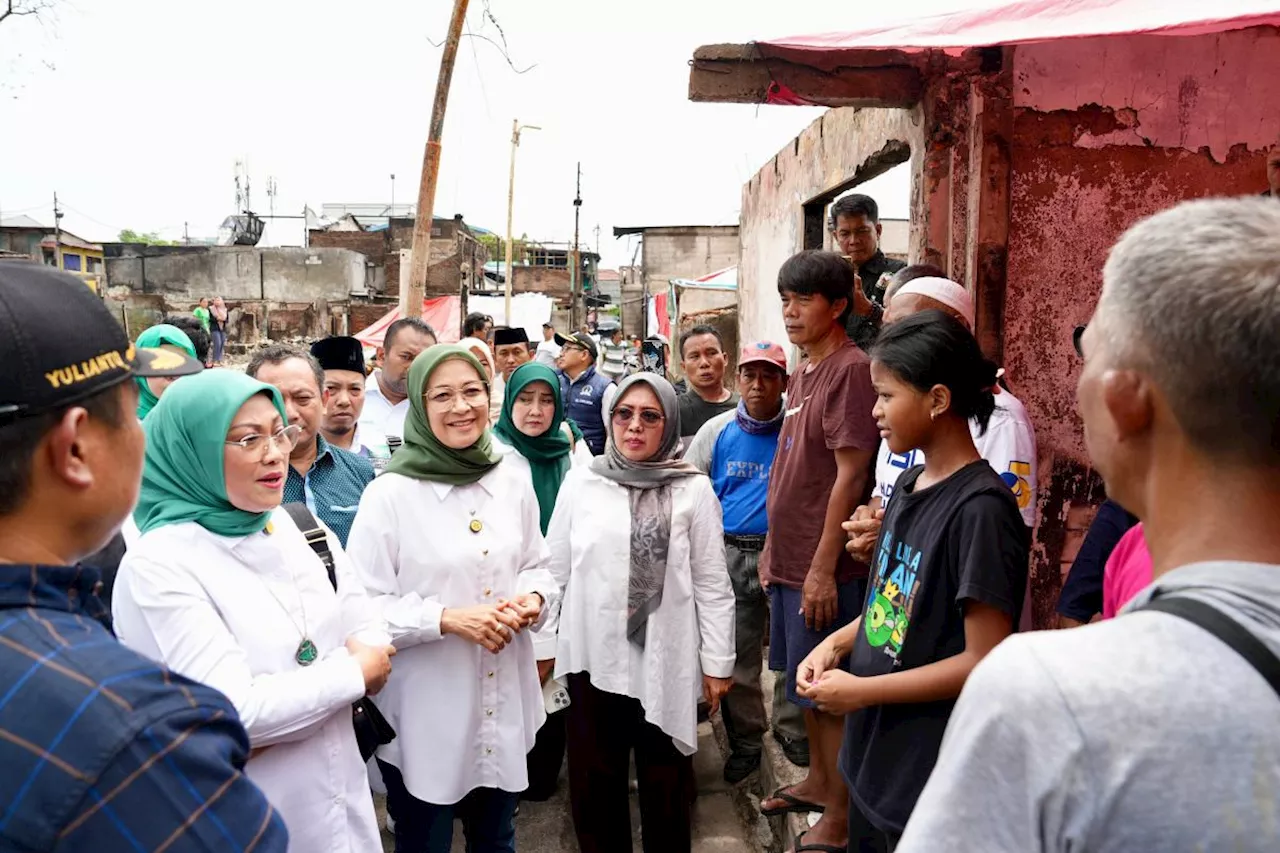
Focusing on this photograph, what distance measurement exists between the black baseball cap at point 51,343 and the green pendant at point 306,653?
990 millimetres

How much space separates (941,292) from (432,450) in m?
1.82

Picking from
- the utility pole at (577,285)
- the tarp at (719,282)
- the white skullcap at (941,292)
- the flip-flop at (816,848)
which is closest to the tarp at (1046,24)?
the white skullcap at (941,292)

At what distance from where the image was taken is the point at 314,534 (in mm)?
2145

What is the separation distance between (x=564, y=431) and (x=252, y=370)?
4.92 ft

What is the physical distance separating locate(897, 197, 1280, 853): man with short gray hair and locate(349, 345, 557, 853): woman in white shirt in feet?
5.97

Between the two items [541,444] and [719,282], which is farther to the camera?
[719,282]

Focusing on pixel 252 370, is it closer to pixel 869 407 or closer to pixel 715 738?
pixel 869 407

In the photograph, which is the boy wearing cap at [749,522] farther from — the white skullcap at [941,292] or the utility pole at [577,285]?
the utility pole at [577,285]

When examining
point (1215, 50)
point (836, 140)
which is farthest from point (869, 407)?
point (836, 140)

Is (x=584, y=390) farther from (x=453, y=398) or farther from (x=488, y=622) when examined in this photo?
(x=488, y=622)

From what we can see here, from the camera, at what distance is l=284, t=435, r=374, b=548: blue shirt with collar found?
9.58ft

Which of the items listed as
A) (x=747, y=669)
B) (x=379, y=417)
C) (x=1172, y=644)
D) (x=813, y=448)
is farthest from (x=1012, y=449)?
(x=379, y=417)

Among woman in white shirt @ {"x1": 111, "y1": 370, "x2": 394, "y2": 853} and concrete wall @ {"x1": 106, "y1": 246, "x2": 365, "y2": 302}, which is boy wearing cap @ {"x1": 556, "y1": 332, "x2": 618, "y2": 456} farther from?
concrete wall @ {"x1": 106, "y1": 246, "x2": 365, "y2": 302}

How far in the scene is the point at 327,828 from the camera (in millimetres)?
1849
